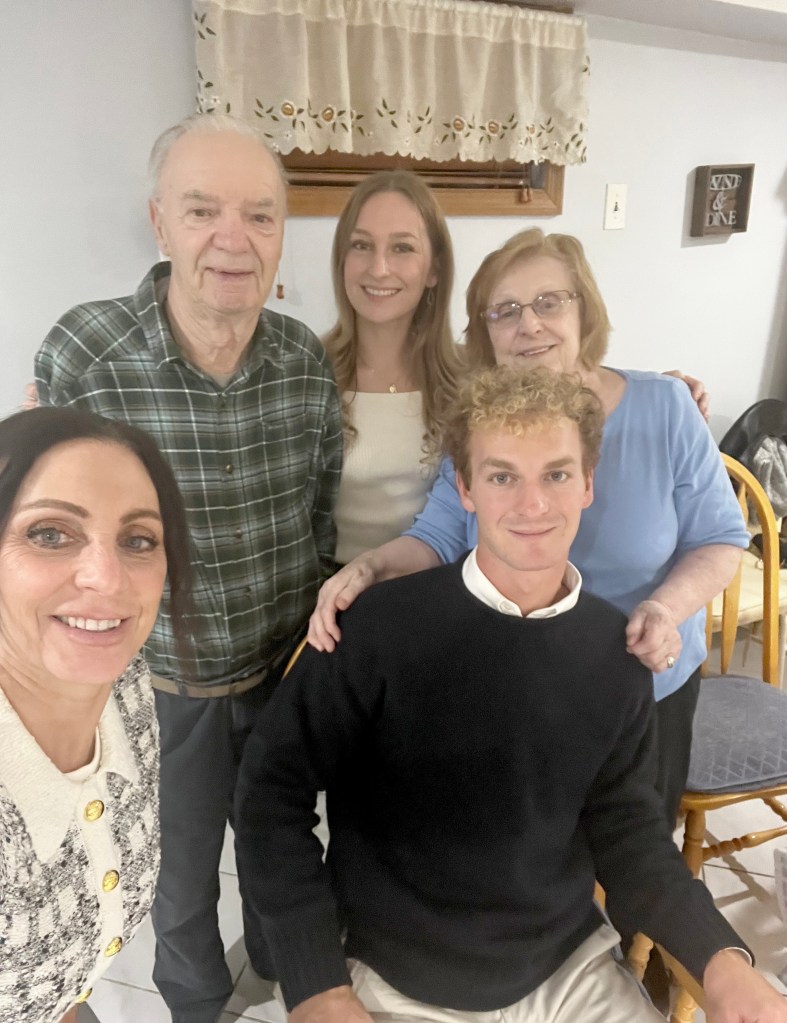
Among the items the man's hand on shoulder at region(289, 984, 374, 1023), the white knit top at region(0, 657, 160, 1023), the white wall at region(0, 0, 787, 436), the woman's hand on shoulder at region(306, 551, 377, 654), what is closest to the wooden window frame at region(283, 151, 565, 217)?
the white wall at region(0, 0, 787, 436)

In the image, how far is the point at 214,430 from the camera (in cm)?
119

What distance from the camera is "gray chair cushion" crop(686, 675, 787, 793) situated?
151 centimetres

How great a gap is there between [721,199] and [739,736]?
2.09 meters

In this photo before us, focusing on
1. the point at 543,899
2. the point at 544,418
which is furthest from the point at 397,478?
the point at 543,899

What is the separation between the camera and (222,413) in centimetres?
120

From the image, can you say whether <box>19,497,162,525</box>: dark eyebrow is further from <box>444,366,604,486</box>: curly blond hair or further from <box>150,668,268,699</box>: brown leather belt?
<box>150,668,268,699</box>: brown leather belt

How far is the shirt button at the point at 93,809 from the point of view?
2.77 feet

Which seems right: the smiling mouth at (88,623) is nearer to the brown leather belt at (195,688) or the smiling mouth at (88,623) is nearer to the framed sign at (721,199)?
the brown leather belt at (195,688)

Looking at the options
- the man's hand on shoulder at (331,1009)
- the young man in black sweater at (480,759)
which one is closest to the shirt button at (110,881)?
the young man in black sweater at (480,759)

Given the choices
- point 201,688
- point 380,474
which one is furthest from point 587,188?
point 201,688

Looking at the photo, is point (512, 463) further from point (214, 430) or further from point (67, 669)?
point (67, 669)

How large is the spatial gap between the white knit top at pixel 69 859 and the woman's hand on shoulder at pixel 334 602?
26cm

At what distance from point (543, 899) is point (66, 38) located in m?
2.09

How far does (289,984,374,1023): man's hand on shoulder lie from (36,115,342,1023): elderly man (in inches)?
10.1
